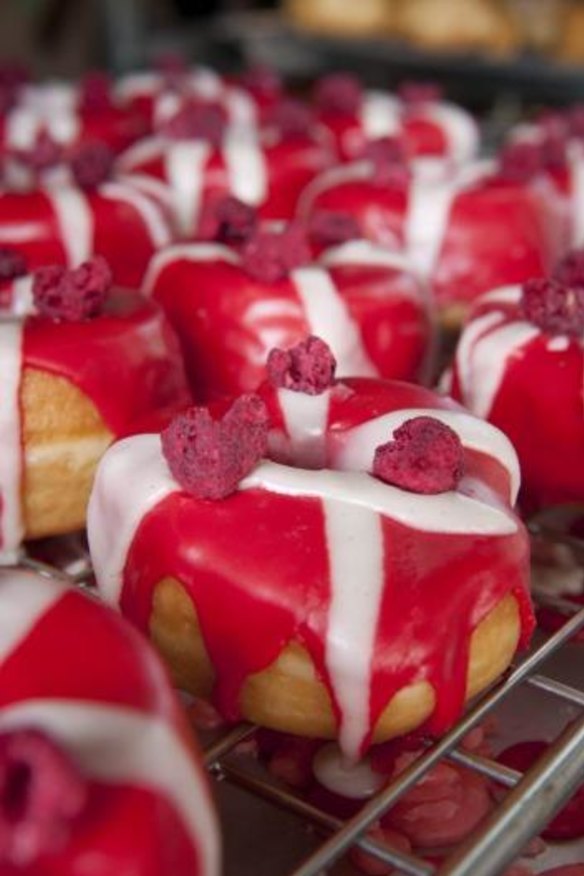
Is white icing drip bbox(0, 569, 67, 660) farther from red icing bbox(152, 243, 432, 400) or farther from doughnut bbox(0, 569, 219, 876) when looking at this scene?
red icing bbox(152, 243, 432, 400)

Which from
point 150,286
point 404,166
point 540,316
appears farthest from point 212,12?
point 540,316

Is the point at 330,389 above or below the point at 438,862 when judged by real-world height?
above

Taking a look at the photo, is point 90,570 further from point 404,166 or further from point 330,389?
point 404,166

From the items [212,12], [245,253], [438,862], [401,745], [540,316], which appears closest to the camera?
[438,862]

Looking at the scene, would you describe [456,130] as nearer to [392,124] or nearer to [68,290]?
[392,124]

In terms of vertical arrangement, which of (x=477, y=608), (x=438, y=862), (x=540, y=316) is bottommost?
(x=438, y=862)

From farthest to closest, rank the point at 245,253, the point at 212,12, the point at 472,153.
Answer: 1. the point at 212,12
2. the point at 472,153
3. the point at 245,253

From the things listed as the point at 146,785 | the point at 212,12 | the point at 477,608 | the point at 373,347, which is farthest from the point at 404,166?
the point at 212,12

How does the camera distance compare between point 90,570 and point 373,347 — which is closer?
point 90,570
